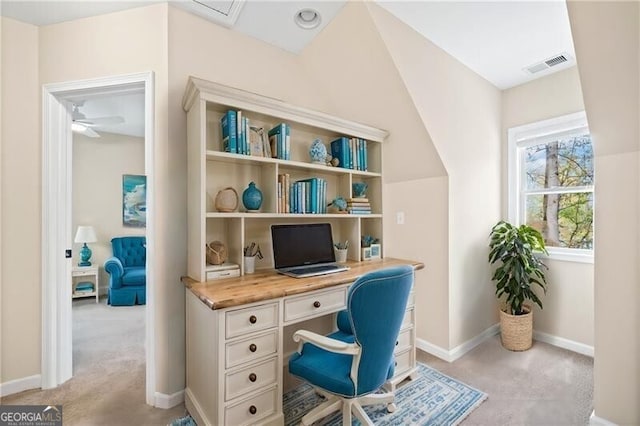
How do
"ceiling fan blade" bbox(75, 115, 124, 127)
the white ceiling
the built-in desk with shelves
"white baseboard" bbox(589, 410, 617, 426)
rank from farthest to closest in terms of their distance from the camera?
1. "ceiling fan blade" bbox(75, 115, 124, 127)
2. the white ceiling
3. "white baseboard" bbox(589, 410, 617, 426)
4. the built-in desk with shelves

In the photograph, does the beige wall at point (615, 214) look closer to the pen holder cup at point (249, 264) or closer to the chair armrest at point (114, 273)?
the pen holder cup at point (249, 264)

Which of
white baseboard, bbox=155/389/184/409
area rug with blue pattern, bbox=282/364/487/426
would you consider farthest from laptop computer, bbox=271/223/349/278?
white baseboard, bbox=155/389/184/409

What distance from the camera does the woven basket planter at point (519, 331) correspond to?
2.63 meters

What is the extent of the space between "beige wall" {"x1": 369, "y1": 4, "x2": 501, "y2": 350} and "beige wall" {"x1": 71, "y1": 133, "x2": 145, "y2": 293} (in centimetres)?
475

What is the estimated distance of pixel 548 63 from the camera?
254cm

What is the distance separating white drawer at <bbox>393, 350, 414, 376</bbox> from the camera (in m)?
2.12

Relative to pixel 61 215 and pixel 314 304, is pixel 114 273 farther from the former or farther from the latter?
pixel 314 304

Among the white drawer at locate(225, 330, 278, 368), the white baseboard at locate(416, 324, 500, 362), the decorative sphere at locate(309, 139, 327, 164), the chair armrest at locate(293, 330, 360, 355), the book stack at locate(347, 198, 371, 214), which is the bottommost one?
the white baseboard at locate(416, 324, 500, 362)

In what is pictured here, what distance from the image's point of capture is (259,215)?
6.36 ft

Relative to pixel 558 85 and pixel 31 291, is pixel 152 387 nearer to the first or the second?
pixel 31 291

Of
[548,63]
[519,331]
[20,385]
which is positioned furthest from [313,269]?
[548,63]

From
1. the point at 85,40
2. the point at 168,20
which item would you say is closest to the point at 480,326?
the point at 168,20

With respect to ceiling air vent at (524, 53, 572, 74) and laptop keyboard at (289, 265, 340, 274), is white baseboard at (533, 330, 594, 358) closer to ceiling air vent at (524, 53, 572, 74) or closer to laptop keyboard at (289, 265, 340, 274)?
laptop keyboard at (289, 265, 340, 274)

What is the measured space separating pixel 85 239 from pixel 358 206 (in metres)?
4.26
